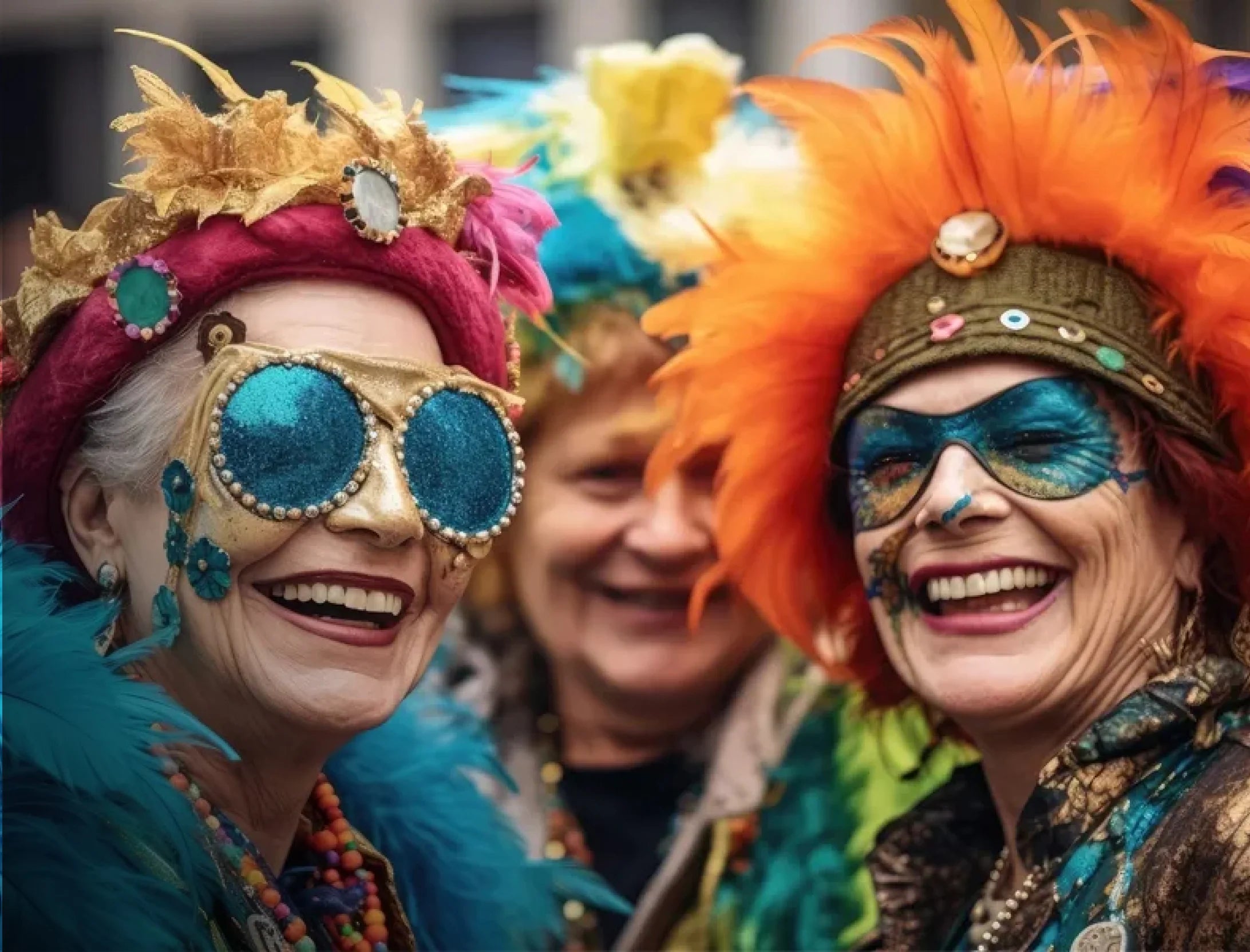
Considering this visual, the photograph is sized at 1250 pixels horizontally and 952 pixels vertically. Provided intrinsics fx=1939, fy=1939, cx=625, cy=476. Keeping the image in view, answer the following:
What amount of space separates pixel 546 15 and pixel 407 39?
811 millimetres

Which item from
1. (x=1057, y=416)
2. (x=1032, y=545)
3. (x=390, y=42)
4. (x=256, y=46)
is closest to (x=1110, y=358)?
(x=1057, y=416)

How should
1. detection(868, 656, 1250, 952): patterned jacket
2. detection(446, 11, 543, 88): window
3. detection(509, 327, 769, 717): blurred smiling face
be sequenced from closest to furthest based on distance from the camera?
detection(868, 656, 1250, 952): patterned jacket
detection(509, 327, 769, 717): blurred smiling face
detection(446, 11, 543, 88): window

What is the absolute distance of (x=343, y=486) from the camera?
112 inches

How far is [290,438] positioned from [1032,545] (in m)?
1.19

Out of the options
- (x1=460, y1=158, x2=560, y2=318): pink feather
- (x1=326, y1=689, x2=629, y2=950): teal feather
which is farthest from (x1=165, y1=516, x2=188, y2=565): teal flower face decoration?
(x1=326, y1=689, x2=629, y2=950): teal feather

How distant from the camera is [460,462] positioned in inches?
116

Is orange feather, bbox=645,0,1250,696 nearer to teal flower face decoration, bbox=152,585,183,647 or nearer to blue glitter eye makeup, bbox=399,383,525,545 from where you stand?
blue glitter eye makeup, bbox=399,383,525,545

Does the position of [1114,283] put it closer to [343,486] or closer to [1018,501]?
[1018,501]

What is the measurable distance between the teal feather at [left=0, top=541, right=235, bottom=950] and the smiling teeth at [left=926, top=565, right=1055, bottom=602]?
124 cm

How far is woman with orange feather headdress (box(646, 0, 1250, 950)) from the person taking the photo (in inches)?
121

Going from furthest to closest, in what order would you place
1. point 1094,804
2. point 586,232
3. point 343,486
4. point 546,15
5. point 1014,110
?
point 546,15
point 586,232
point 1014,110
point 1094,804
point 343,486

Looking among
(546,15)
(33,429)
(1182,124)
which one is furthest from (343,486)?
(546,15)

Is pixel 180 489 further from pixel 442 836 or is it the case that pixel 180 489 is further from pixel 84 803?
pixel 442 836

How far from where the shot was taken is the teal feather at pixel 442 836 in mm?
3533
